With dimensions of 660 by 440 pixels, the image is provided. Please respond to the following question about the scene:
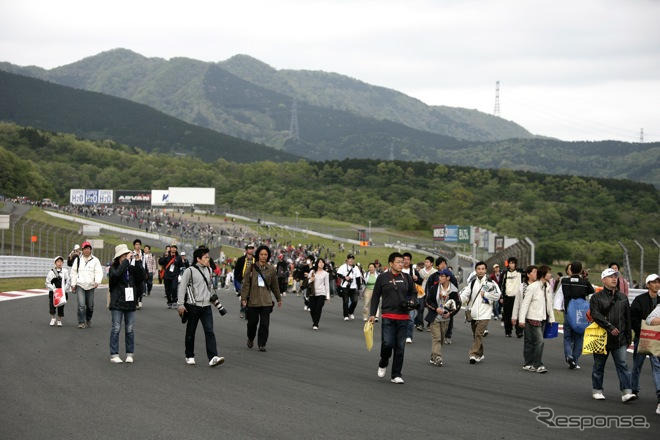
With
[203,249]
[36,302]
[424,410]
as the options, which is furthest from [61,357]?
[36,302]

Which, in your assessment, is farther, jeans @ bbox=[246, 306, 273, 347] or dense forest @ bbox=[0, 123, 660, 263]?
dense forest @ bbox=[0, 123, 660, 263]

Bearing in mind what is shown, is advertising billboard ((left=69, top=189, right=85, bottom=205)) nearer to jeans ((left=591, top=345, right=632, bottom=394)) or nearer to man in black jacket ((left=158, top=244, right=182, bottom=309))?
man in black jacket ((left=158, top=244, right=182, bottom=309))

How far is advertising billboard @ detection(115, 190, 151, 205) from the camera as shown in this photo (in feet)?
477

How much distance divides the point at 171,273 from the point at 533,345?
12.4m

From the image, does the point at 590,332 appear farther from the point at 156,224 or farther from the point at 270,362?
the point at 156,224

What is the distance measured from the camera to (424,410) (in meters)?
9.03

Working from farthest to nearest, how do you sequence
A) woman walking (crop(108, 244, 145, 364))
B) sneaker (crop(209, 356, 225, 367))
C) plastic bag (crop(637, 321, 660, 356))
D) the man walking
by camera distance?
the man walking → woman walking (crop(108, 244, 145, 364)) → sneaker (crop(209, 356, 225, 367)) → plastic bag (crop(637, 321, 660, 356))

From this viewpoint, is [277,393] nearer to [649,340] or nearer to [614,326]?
[614,326]

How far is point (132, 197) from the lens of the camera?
147m

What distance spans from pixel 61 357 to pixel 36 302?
1091 centimetres

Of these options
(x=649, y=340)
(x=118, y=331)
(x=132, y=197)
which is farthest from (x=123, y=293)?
(x=132, y=197)

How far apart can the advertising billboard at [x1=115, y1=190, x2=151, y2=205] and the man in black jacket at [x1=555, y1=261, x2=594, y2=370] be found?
450 feet

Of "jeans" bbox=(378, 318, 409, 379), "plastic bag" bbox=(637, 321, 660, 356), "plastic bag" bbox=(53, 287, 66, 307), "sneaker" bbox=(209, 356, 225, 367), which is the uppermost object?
"plastic bag" bbox=(637, 321, 660, 356)

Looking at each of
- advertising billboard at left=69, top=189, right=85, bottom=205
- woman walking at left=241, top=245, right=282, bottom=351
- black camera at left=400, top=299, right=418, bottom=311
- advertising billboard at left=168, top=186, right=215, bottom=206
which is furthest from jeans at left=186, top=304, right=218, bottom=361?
advertising billboard at left=168, top=186, right=215, bottom=206
